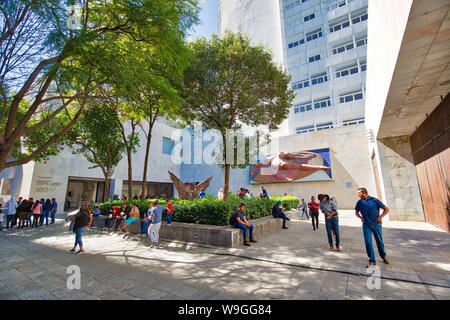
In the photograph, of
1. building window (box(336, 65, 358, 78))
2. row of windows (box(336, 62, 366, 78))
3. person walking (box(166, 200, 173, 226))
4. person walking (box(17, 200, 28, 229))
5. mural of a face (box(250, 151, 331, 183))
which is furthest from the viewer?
building window (box(336, 65, 358, 78))

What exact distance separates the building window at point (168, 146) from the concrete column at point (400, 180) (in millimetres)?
25905

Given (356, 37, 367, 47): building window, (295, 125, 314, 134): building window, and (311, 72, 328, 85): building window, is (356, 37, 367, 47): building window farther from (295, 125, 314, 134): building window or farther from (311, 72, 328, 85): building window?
(295, 125, 314, 134): building window

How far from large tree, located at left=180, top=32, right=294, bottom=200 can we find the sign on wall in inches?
423

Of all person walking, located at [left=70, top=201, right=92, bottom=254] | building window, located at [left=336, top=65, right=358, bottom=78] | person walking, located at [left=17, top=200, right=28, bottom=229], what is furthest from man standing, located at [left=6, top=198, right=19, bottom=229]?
building window, located at [left=336, top=65, right=358, bottom=78]

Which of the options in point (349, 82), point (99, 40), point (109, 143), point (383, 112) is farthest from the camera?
point (349, 82)

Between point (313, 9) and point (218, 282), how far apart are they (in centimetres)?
3949

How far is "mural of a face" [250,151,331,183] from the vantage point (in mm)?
20250

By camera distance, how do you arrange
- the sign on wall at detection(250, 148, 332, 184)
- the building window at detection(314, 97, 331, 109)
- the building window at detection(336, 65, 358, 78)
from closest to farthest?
the sign on wall at detection(250, 148, 332, 184)
the building window at detection(336, 65, 358, 78)
the building window at detection(314, 97, 331, 109)

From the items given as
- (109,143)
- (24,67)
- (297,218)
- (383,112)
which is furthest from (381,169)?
(109,143)

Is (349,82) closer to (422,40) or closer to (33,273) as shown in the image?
(422,40)

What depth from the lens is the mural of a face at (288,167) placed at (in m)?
20.2

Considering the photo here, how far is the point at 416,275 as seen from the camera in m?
3.95

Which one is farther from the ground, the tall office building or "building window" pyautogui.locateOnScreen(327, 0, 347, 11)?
"building window" pyautogui.locateOnScreen(327, 0, 347, 11)

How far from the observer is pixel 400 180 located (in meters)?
10.8
